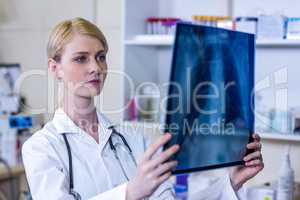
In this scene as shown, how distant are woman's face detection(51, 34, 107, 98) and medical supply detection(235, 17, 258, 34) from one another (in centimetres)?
74

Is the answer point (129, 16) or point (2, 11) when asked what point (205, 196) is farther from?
point (2, 11)

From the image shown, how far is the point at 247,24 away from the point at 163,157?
1029 mm

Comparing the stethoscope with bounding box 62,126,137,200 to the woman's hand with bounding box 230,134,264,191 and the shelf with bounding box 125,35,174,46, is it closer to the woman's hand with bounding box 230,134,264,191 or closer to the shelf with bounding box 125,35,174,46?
the woman's hand with bounding box 230,134,264,191

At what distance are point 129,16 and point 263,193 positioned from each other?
0.91 m

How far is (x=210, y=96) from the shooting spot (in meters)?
1.15

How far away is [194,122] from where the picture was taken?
108 cm

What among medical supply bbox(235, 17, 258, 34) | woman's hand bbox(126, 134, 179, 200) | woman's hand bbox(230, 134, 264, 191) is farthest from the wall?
woman's hand bbox(126, 134, 179, 200)

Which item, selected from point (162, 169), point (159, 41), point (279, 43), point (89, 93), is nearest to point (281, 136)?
point (279, 43)

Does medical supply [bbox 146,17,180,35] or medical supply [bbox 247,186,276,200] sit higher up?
medical supply [bbox 146,17,180,35]

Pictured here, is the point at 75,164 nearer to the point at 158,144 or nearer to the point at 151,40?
the point at 158,144

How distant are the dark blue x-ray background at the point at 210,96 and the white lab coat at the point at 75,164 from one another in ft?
0.68

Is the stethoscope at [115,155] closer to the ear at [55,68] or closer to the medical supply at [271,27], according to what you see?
the ear at [55,68]

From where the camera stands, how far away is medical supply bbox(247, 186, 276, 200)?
1800 mm

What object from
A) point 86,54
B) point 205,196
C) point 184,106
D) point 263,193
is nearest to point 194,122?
point 184,106
